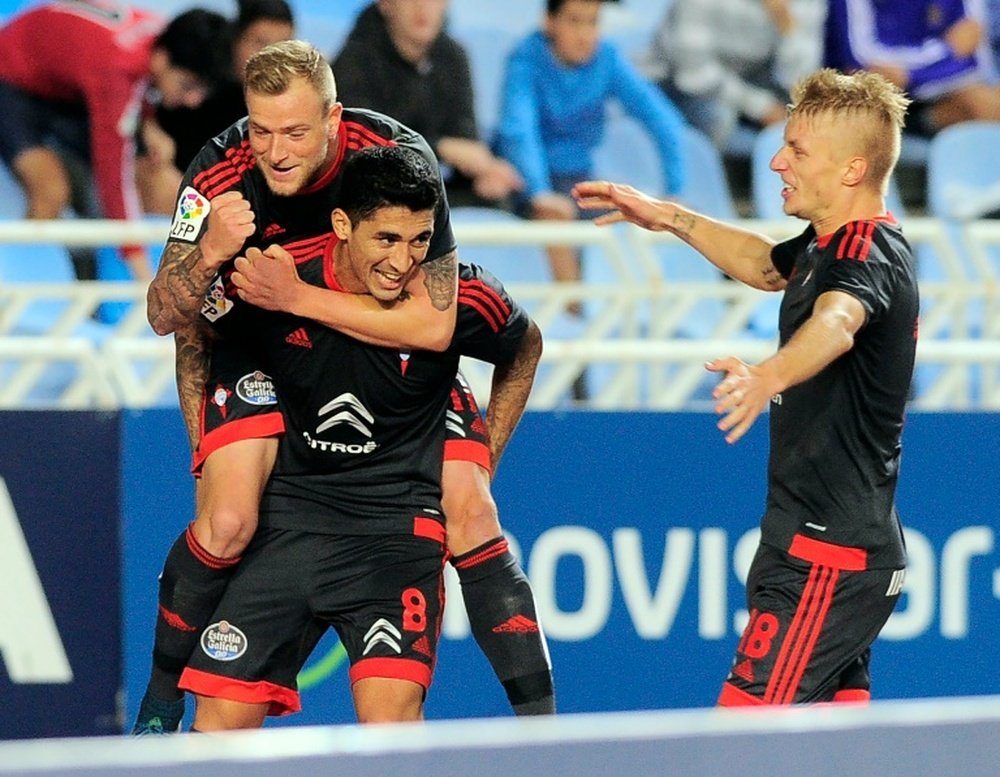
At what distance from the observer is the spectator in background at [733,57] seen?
920 cm

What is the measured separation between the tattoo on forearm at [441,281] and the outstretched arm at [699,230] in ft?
1.44

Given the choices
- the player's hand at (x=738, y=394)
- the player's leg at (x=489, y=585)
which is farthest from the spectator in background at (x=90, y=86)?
the player's hand at (x=738, y=394)

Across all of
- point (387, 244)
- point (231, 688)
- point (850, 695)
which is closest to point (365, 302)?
point (387, 244)

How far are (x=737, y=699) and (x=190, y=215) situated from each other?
174 cm

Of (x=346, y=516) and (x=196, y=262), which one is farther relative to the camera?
(x=346, y=516)

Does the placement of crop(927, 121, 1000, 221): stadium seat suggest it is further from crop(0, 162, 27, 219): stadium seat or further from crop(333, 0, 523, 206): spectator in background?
crop(0, 162, 27, 219): stadium seat

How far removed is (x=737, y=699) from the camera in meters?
4.14

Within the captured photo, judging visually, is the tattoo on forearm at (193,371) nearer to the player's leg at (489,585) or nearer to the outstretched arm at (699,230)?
the player's leg at (489,585)

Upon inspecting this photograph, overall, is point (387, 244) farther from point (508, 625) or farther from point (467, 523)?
point (508, 625)

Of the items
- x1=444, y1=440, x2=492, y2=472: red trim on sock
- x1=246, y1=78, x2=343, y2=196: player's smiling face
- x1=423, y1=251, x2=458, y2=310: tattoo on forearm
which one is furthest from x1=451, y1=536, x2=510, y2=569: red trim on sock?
x1=246, y1=78, x2=343, y2=196: player's smiling face

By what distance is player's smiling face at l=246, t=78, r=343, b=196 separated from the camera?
4023 mm

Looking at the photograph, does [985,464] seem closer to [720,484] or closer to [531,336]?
[720,484]

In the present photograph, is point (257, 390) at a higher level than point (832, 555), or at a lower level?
higher

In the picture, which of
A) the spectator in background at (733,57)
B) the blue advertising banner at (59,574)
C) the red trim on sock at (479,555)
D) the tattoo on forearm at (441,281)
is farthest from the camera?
the spectator in background at (733,57)
